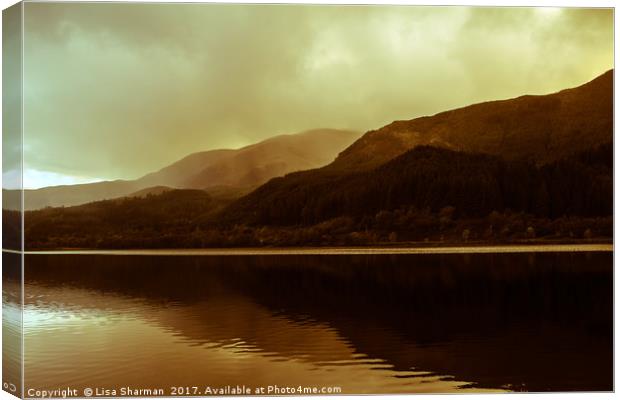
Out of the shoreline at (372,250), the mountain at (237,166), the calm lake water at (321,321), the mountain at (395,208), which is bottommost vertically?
the calm lake water at (321,321)

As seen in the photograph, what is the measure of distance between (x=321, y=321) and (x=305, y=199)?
1629 millimetres

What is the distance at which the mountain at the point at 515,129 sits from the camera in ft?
28.2

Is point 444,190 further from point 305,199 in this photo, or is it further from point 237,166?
point 237,166

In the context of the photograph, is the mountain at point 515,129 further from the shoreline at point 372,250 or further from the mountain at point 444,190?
the shoreline at point 372,250

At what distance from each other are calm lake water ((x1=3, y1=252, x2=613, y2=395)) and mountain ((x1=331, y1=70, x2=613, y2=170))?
134 centimetres

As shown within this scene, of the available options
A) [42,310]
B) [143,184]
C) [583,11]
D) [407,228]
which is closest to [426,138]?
[407,228]

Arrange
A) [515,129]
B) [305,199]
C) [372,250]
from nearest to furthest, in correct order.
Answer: [515,129]
[372,250]
[305,199]

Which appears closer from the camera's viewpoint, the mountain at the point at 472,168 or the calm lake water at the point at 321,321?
the calm lake water at the point at 321,321

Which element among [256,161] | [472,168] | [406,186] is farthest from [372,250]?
[256,161]

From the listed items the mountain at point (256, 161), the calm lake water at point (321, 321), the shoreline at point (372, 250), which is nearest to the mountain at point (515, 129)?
the mountain at point (256, 161)

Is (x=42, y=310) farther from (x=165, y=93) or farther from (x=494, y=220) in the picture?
(x=494, y=220)

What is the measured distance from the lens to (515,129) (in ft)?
28.5

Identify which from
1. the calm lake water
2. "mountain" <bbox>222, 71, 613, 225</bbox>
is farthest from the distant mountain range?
the calm lake water

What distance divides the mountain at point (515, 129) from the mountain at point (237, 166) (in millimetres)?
308
